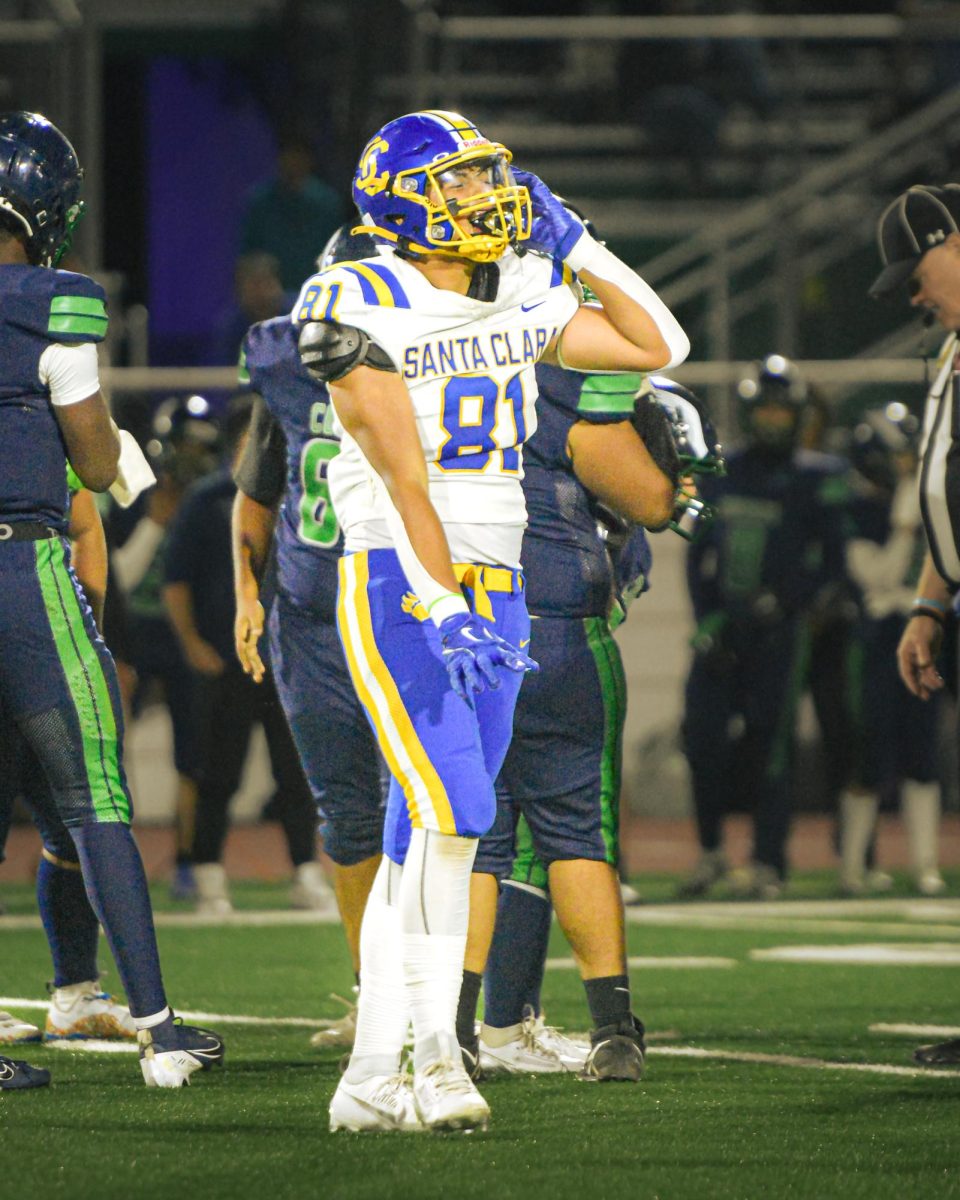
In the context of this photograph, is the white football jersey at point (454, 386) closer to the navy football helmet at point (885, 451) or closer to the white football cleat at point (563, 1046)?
the white football cleat at point (563, 1046)

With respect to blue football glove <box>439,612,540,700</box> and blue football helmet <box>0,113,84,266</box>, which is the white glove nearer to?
blue football helmet <box>0,113,84,266</box>

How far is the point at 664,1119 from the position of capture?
4.31 meters

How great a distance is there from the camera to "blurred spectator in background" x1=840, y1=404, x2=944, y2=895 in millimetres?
9664

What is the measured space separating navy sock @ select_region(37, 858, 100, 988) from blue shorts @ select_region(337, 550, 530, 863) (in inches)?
59.8

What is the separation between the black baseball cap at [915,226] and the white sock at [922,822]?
4.51m

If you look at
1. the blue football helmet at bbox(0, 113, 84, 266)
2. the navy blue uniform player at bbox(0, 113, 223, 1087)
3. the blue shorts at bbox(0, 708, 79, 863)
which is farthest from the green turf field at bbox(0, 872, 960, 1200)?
the blue football helmet at bbox(0, 113, 84, 266)

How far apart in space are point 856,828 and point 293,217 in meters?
5.54

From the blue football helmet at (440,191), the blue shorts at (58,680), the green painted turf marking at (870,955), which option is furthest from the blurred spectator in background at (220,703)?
the blue football helmet at (440,191)

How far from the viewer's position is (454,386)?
4.11 meters

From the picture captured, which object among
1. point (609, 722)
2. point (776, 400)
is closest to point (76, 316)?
point (609, 722)

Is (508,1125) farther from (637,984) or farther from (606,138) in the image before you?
(606,138)

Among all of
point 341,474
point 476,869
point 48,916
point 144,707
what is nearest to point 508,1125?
point 476,869

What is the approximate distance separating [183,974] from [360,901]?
69.8 inches

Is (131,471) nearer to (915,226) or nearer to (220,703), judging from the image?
(915,226)
